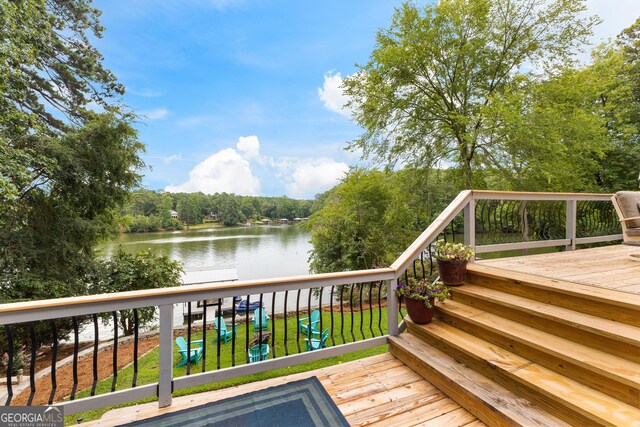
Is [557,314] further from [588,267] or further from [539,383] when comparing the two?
[588,267]

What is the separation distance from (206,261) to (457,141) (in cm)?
1604

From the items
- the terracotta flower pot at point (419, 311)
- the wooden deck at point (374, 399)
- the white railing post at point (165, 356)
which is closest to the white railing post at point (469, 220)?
the terracotta flower pot at point (419, 311)

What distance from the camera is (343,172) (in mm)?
13562

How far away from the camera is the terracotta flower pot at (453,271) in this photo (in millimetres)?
2711

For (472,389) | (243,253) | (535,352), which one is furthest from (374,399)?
(243,253)

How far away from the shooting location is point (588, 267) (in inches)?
109

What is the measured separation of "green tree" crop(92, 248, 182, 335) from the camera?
779 centimetres

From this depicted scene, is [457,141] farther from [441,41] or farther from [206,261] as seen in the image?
[206,261]

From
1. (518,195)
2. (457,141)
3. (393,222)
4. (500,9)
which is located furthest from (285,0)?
(518,195)

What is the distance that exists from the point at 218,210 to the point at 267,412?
126ft

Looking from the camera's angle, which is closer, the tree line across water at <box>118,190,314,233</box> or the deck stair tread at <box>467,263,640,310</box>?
the deck stair tread at <box>467,263,640,310</box>

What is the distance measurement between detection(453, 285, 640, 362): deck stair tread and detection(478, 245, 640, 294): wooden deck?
0.39 m

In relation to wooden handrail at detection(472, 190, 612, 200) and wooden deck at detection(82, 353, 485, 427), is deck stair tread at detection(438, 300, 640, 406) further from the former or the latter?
wooden handrail at detection(472, 190, 612, 200)

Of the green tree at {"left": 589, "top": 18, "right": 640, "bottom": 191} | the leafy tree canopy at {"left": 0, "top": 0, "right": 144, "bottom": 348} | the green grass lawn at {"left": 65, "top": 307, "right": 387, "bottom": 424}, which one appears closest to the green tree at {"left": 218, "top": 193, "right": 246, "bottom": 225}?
the leafy tree canopy at {"left": 0, "top": 0, "right": 144, "bottom": 348}
